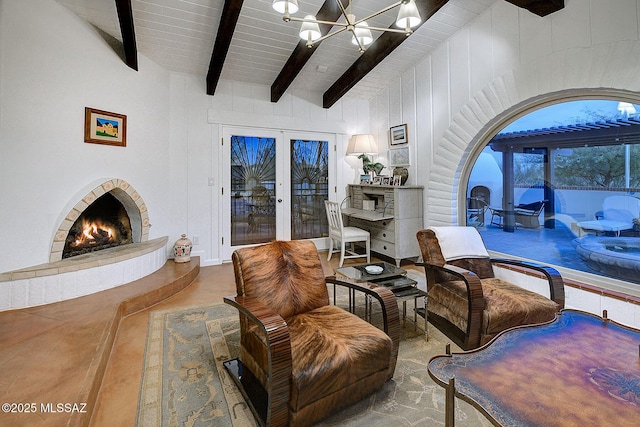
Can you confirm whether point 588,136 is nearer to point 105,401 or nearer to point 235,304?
point 235,304

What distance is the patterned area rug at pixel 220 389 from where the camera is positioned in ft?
5.37

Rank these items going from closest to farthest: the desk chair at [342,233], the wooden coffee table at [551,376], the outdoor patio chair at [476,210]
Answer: the wooden coffee table at [551,376]
the outdoor patio chair at [476,210]
the desk chair at [342,233]

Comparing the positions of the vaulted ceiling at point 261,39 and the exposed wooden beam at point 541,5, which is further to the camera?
the vaulted ceiling at point 261,39

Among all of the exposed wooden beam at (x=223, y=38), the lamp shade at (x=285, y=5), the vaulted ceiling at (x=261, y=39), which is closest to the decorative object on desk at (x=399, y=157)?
the vaulted ceiling at (x=261, y=39)

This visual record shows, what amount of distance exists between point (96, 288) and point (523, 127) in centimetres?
476

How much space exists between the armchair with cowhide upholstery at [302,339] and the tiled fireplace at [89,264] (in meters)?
2.06

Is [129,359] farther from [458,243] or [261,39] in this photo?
[261,39]

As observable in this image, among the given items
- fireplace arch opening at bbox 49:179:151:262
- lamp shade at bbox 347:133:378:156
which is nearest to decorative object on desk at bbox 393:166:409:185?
lamp shade at bbox 347:133:378:156

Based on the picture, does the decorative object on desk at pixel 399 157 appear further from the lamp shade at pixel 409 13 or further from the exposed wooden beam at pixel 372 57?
the lamp shade at pixel 409 13

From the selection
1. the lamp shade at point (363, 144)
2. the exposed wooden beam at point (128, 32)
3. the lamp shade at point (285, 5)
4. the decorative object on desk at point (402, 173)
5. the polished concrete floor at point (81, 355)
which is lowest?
the polished concrete floor at point (81, 355)

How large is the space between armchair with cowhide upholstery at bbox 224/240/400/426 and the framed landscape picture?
2535mm

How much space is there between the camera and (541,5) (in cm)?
289

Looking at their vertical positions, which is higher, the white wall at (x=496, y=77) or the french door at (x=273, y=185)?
the white wall at (x=496, y=77)

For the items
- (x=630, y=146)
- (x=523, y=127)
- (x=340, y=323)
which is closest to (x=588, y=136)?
(x=630, y=146)
